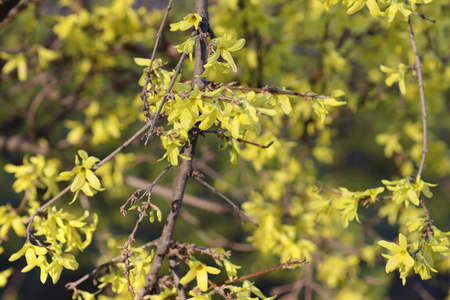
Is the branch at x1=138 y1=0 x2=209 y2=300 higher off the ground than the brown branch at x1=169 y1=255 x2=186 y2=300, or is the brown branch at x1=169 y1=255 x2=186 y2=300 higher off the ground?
the branch at x1=138 y1=0 x2=209 y2=300

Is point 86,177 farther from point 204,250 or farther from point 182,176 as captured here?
point 204,250

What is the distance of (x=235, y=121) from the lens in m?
1.08

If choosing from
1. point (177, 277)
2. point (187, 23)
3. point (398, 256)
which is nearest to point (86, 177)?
point (177, 277)

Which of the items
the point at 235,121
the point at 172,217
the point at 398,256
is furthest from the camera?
the point at 172,217

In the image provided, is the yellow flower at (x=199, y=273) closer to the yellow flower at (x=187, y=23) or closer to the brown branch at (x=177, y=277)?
the brown branch at (x=177, y=277)

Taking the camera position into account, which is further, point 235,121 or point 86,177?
point 86,177

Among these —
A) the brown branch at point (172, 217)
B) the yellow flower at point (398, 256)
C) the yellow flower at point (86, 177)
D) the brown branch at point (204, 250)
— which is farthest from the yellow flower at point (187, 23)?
the yellow flower at point (398, 256)

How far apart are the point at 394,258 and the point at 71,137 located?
2.53 metres

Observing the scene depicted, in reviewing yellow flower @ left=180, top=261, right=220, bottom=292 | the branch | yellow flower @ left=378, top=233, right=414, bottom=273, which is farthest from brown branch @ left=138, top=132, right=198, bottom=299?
yellow flower @ left=378, top=233, right=414, bottom=273

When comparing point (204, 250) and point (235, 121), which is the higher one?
point (235, 121)

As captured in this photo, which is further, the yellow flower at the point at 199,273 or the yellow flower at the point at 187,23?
the yellow flower at the point at 199,273

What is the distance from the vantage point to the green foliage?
47.1 inches

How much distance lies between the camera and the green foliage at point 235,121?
3.93 feet

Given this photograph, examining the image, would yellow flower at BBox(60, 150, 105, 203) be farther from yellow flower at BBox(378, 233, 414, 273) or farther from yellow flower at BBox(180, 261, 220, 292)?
yellow flower at BBox(378, 233, 414, 273)
